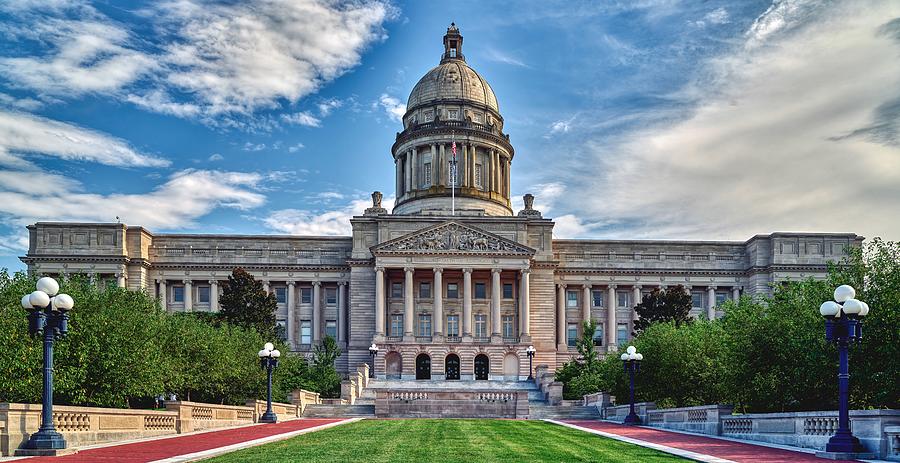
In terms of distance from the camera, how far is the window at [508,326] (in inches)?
3617

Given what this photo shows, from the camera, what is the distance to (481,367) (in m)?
89.9

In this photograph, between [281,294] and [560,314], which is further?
[560,314]

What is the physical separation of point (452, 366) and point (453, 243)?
40.9 ft

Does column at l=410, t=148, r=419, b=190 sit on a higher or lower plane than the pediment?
higher

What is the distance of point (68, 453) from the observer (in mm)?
22094

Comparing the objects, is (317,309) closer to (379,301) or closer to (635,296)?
(379,301)

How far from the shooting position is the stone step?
5728 cm

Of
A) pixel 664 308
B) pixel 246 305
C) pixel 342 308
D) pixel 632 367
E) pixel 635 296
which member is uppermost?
pixel 635 296

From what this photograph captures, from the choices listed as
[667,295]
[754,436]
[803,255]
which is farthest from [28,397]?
[803,255]

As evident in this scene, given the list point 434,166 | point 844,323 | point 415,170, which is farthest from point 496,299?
point 844,323

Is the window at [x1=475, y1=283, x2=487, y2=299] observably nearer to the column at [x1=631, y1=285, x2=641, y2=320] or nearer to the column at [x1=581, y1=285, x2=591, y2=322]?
the column at [x1=581, y1=285, x2=591, y2=322]

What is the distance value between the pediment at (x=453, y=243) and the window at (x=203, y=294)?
21184mm

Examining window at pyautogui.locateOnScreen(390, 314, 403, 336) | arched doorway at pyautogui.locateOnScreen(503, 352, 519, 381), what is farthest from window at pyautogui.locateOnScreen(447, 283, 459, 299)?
arched doorway at pyautogui.locateOnScreen(503, 352, 519, 381)

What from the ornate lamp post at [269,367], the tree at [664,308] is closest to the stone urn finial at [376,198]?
the tree at [664,308]
